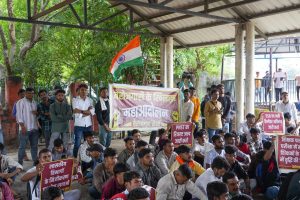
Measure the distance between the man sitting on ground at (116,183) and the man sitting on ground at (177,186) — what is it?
19.1 inches

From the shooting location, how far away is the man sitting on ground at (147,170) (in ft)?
18.2

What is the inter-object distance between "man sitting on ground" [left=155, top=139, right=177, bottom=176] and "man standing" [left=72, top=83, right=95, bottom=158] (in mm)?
2152

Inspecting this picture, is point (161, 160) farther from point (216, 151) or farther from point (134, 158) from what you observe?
point (216, 151)

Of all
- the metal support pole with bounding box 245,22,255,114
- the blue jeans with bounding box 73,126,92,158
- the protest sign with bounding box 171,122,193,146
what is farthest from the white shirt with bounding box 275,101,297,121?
the blue jeans with bounding box 73,126,92,158

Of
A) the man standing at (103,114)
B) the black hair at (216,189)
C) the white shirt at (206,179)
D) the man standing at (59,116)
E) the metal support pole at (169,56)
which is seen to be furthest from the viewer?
the metal support pole at (169,56)

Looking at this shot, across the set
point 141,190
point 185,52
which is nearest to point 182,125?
point 141,190

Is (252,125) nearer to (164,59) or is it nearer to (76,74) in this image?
(164,59)

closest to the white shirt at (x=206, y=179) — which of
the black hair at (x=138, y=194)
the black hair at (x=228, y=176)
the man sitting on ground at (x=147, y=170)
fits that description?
the black hair at (x=228, y=176)

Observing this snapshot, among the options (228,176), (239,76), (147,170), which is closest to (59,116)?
(147,170)

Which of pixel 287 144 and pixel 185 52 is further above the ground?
pixel 185 52

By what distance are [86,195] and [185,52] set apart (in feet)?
36.3

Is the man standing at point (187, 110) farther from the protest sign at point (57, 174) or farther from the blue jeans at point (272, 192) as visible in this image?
the protest sign at point (57, 174)

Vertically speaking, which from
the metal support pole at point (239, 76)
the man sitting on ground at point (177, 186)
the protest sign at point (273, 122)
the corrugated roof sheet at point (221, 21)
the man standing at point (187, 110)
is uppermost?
the corrugated roof sheet at point (221, 21)

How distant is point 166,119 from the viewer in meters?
8.38
